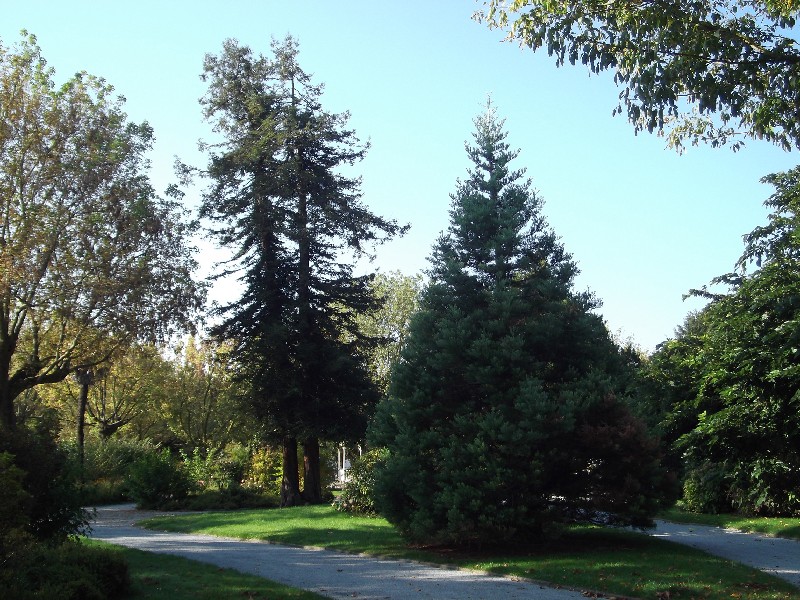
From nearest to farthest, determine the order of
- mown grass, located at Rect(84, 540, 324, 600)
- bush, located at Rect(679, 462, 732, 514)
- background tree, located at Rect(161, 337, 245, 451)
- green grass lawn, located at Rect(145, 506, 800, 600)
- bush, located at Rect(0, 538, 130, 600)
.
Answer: bush, located at Rect(0, 538, 130, 600)
mown grass, located at Rect(84, 540, 324, 600)
green grass lawn, located at Rect(145, 506, 800, 600)
bush, located at Rect(679, 462, 732, 514)
background tree, located at Rect(161, 337, 245, 451)

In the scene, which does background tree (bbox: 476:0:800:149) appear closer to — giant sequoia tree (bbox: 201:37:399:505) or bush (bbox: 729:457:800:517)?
bush (bbox: 729:457:800:517)

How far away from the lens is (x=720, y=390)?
666 inches

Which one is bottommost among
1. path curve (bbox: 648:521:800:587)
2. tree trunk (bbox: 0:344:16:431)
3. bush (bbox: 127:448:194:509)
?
path curve (bbox: 648:521:800:587)

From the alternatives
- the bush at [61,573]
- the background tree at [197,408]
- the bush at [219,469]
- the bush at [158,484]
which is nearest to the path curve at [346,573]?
the bush at [61,573]

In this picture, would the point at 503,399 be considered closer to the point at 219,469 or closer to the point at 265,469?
the point at 219,469

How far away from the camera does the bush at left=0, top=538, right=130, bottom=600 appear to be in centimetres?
822

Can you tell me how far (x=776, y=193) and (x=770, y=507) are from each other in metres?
9.94

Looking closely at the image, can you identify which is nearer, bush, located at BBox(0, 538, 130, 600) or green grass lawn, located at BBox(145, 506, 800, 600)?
bush, located at BBox(0, 538, 130, 600)

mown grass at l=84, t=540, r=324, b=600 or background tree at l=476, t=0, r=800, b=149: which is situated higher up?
background tree at l=476, t=0, r=800, b=149

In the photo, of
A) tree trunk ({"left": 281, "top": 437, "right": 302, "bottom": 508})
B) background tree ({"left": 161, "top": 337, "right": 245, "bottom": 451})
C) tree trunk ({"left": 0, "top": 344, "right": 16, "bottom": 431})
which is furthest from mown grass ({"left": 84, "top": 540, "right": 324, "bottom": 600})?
background tree ({"left": 161, "top": 337, "right": 245, "bottom": 451})

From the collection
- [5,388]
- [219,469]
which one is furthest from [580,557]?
[219,469]

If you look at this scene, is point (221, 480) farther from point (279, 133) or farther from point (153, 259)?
point (279, 133)

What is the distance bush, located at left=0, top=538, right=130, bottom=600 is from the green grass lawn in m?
6.06

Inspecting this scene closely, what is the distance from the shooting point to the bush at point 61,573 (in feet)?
27.0
